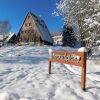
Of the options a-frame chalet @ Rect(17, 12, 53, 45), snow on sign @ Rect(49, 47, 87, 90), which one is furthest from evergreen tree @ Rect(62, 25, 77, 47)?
snow on sign @ Rect(49, 47, 87, 90)

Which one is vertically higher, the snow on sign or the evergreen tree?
the evergreen tree

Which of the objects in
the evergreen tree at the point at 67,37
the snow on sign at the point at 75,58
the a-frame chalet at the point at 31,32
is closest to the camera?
the snow on sign at the point at 75,58

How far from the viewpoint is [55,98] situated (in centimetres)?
732

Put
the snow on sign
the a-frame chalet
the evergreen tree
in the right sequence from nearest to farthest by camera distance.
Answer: the snow on sign
the a-frame chalet
the evergreen tree

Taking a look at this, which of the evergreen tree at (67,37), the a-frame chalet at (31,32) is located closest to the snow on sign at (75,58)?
the a-frame chalet at (31,32)

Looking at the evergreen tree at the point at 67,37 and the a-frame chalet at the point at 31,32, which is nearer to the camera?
the a-frame chalet at the point at 31,32

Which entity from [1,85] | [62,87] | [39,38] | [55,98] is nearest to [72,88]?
[62,87]

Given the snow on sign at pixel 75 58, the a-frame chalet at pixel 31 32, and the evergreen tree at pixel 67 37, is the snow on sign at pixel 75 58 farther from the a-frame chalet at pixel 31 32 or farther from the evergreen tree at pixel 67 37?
the evergreen tree at pixel 67 37

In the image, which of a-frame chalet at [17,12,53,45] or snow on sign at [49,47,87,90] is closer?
snow on sign at [49,47,87,90]

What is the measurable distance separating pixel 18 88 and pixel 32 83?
1079 millimetres

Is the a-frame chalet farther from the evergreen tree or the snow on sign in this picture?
the snow on sign

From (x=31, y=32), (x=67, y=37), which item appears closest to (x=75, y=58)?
(x=31, y=32)

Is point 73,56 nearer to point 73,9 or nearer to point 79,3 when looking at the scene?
point 79,3

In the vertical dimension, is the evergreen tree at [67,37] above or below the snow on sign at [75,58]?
above
